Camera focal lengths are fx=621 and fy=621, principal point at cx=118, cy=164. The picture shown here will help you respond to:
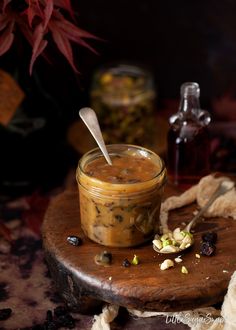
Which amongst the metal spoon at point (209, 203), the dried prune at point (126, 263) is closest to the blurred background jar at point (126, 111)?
the metal spoon at point (209, 203)

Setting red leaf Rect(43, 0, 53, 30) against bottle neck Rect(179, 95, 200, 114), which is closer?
red leaf Rect(43, 0, 53, 30)

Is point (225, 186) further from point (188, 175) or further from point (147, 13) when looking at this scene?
point (147, 13)

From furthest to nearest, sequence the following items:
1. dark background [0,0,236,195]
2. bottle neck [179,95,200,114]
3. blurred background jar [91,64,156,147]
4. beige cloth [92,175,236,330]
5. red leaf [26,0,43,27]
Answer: dark background [0,0,236,195], blurred background jar [91,64,156,147], bottle neck [179,95,200,114], red leaf [26,0,43,27], beige cloth [92,175,236,330]

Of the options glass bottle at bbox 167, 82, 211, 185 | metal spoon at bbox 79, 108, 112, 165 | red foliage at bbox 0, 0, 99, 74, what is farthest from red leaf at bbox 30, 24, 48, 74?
glass bottle at bbox 167, 82, 211, 185

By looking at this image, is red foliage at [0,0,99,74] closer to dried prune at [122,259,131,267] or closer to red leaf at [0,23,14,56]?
red leaf at [0,23,14,56]

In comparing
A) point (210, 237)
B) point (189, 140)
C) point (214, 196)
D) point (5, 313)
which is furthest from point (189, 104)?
point (5, 313)

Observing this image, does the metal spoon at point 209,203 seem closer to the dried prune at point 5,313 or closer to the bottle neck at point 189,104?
the bottle neck at point 189,104

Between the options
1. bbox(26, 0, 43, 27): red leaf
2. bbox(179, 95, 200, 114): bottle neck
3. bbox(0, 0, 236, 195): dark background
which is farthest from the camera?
bbox(0, 0, 236, 195): dark background
